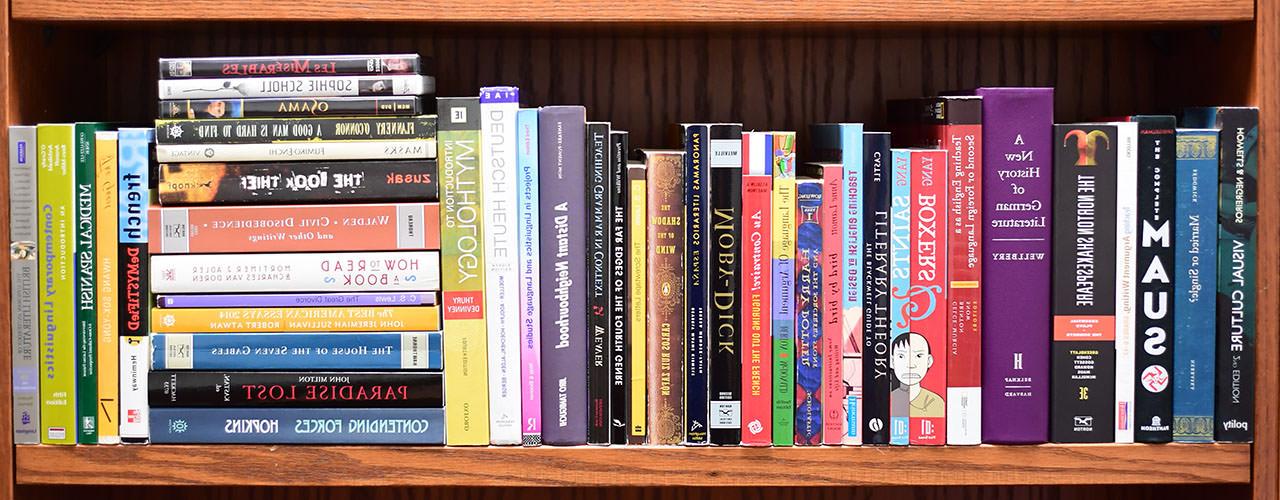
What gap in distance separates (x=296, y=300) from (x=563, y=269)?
232 mm

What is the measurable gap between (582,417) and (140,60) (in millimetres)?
621

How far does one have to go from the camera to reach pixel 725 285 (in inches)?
42.3

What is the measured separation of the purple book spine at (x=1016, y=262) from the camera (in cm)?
107

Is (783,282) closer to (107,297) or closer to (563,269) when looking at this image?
(563,269)

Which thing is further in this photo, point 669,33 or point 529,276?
point 669,33

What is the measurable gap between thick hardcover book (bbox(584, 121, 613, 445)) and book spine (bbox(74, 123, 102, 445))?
0.42 m

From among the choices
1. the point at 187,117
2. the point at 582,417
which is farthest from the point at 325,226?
the point at 582,417

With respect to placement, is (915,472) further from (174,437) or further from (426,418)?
(174,437)

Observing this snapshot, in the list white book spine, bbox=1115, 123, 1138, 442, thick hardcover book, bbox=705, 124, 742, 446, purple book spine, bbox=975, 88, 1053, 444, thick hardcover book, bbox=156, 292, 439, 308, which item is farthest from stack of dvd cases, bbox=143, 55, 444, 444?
white book spine, bbox=1115, 123, 1138, 442

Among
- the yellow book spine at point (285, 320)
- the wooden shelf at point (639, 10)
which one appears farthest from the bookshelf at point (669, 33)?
the yellow book spine at point (285, 320)

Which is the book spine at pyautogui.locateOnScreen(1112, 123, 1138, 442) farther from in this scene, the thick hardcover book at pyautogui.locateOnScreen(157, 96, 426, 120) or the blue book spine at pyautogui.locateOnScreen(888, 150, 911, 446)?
the thick hardcover book at pyautogui.locateOnScreen(157, 96, 426, 120)

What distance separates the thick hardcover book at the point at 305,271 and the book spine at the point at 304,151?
0.27 feet

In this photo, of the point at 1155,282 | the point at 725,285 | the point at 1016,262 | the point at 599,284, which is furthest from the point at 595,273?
the point at 1155,282

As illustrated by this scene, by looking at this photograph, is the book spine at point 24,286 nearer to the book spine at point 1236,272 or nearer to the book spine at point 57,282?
the book spine at point 57,282
